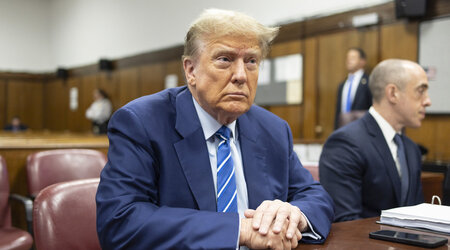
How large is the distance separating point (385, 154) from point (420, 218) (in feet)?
2.93

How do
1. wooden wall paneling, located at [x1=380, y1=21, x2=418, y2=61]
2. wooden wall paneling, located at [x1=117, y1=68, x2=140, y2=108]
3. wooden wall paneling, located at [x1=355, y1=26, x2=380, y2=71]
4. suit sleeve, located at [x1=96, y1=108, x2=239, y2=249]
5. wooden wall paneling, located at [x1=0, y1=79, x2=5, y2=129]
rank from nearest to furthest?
suit sleeve, located at [x1=96, y1=108, x2=239, y2=249]
wooden wall paneling, located at [x1=380, y1=21, x2=418, y2=61]
wooden wall paneling, located at [x1=355, y1=26, x2=380, y2=71]
wooden wall paneling, located at [x1=117, y1=68, x2=140, y2=108]
wooden wall paneling, located at [x1=0, y1=79, x2=5, y2=129]

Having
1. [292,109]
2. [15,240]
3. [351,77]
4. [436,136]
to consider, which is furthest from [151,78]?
[15,240]

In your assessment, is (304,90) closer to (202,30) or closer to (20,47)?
(202,30)

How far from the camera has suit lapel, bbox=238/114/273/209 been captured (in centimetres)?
159

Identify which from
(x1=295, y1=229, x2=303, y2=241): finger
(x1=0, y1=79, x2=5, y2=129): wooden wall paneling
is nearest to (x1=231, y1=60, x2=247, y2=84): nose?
(x1=295, y1=229, x2=303, y2=241): finger

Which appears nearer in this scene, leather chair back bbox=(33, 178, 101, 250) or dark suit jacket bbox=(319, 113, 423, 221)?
leather chair back bbox=(33, 178, 101, 250)

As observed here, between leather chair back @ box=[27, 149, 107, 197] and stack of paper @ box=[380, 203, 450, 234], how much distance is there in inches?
85.1

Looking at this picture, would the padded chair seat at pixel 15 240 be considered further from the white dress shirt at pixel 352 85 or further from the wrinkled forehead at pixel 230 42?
the white dress shirt at pixel 352 85

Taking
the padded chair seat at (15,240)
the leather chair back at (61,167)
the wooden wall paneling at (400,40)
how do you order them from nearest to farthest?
1. the padded chair seat at (15,240)
2. the leather chair back at (61,167)
3. the wooden wall paneling at (400,40)

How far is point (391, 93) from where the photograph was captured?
→ 8.49ft

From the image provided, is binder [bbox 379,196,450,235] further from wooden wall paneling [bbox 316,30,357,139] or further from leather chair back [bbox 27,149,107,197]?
wooden wall paneling [bbox 316,30,357,139]

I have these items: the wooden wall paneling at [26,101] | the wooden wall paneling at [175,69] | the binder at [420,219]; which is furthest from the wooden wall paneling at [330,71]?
the wooden wall paneling at [26,101]

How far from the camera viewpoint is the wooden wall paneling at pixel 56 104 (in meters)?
14.6

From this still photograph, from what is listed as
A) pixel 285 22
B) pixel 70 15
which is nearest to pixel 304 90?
pixel 285 22
